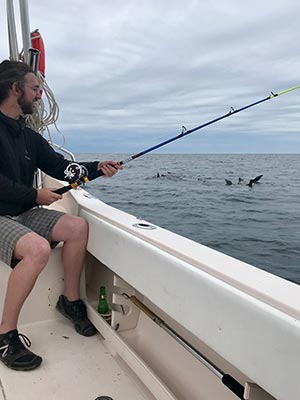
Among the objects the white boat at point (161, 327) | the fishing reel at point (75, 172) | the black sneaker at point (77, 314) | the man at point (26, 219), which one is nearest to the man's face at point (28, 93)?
the man at point (26, 219)

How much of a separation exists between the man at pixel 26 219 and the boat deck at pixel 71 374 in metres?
0.08

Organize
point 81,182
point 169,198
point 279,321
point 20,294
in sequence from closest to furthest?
1. point 279,321
2. point 20,294
3. point 81,182
4. point 169,198

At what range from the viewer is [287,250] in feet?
19.7

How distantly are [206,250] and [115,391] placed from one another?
2.19 ft

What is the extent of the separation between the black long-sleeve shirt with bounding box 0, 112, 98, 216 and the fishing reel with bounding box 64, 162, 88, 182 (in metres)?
0.05

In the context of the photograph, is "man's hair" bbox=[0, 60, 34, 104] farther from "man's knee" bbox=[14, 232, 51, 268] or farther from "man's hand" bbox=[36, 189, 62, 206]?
"man's knee" bbox=[14, 232, 51, 268]

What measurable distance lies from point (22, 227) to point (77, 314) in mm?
536

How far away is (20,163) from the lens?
1924mm

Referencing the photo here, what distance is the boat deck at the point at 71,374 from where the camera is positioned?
1423mm

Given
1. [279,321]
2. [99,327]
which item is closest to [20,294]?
[99,327]

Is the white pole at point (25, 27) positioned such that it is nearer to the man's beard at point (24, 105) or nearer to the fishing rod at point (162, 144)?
the man's beard at point (24, 105)

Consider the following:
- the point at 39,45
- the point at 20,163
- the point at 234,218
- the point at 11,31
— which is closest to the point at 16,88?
the point at 20,163

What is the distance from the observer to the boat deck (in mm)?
1423

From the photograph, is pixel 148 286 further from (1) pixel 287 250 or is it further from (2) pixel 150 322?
(1) pixel 287 250
